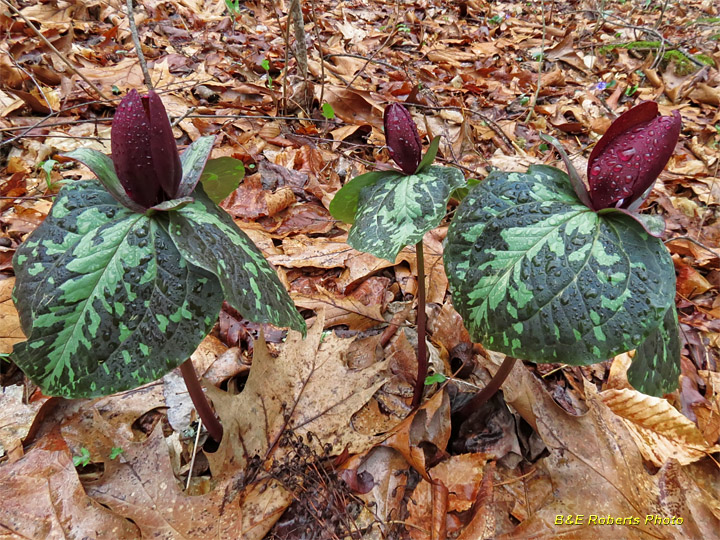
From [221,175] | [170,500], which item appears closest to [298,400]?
[170,500]

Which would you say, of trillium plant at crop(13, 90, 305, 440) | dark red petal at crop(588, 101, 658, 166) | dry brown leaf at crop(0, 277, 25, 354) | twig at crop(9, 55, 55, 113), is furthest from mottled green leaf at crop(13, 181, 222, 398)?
twig at crop(9, 55, 55, 113)

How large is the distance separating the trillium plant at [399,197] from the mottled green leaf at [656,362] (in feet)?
1.52

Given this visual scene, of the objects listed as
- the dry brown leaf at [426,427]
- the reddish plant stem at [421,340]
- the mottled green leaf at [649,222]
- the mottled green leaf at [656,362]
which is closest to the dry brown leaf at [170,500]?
the dry brown leaf at [426,427]

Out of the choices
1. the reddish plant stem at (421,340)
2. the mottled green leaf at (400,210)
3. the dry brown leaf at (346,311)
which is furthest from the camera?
the dry brown leaf at (346,311)

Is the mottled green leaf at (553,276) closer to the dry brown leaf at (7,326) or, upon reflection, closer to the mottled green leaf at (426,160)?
the mottled green leaf at (426,160)

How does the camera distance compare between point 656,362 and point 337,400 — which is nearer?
point 656,362

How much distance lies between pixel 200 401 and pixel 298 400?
0.26 meters

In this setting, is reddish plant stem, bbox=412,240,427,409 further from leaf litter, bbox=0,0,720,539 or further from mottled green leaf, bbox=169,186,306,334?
mottled green leaf, bbox=169,186,306,334

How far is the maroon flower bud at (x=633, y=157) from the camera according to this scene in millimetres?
758

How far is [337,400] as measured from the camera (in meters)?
1.14

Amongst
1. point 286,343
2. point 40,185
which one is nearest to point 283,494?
point 286,343

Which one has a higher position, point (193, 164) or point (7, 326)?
point (193, 164)

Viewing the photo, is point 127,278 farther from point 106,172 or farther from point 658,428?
point 658,428

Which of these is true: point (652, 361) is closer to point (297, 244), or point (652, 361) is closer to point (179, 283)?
point (179, 283)
